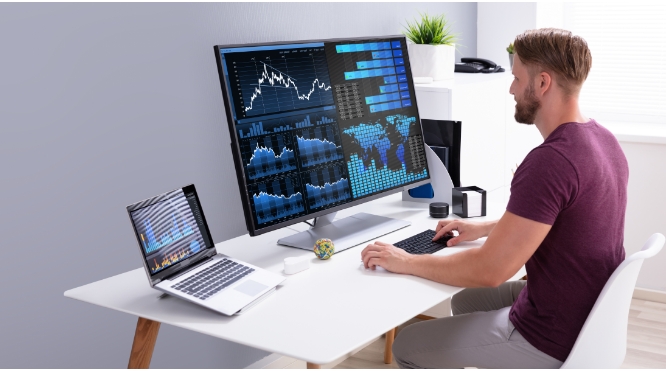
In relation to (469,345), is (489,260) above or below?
above

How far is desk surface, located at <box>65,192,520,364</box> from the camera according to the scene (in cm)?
156

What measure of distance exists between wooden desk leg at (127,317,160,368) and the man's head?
1096 millimetres

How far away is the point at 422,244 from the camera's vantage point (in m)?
2.14

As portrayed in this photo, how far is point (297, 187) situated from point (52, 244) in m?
0.73

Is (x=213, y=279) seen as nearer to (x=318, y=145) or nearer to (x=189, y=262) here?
(x=189, y=262)

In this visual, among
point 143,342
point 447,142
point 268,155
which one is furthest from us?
point 447,142

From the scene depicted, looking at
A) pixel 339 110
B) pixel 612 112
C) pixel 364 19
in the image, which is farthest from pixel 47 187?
pixel 612 112

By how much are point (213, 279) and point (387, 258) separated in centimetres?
46

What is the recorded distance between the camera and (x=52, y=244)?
84.0 inches

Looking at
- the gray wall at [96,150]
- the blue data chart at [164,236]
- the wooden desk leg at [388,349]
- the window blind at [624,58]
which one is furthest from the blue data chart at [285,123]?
the window blind at [624,58]

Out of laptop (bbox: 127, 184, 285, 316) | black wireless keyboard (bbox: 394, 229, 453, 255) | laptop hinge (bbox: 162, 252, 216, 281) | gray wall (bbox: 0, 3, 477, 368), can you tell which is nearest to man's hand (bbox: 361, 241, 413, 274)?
black wireless keyboard (bbox: 394, 229, 453, 255)

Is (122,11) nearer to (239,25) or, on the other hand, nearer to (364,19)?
(239,25)

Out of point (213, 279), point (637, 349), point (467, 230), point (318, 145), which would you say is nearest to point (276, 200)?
point (318, 145)

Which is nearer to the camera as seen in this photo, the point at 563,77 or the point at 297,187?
the point at 563,77
